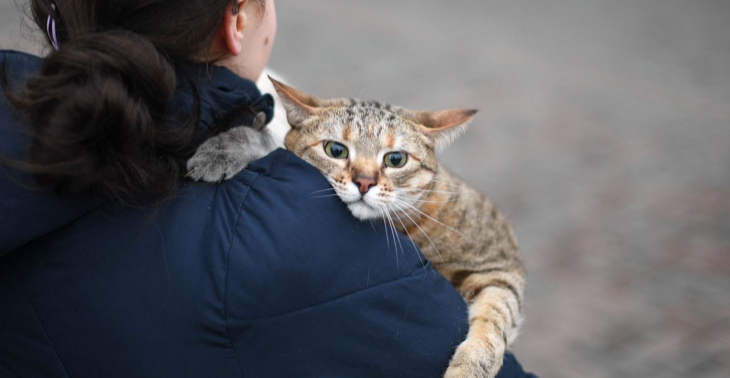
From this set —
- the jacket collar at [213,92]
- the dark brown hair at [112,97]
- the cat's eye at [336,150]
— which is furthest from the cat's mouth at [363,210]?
the dark brown hair at [112,97]

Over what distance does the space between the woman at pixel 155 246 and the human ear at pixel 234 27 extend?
73mm

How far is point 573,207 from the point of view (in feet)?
19.8

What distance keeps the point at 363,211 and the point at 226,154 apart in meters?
0.45

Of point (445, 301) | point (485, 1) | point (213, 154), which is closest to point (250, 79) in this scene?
point (213, 154)

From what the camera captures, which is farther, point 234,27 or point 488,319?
point 488,319

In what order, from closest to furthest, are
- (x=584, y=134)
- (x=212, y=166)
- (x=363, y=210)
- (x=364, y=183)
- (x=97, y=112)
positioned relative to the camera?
(x=97, y=112) < (x=212, y=166) < (x=363, y=210) < (x=364, y=183) < (x=584, y=134)

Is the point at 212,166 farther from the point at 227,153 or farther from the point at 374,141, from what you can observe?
the point at 374,141

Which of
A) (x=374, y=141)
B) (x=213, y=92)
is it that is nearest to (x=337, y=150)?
(x=374, y=141)

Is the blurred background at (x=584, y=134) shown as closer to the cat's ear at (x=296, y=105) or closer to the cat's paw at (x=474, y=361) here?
the cat's ear at (x=296, y=105)

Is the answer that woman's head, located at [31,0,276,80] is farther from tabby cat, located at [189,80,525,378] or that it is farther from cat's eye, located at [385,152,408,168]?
cat's eye, located at [385,152,408,168]

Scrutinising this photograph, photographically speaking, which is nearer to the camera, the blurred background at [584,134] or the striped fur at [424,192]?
the striped fur at [424,192]

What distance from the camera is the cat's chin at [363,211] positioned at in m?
1.93

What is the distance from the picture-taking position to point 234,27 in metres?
1.86

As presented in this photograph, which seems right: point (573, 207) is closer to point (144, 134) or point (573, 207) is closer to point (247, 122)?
point (247, 122)
